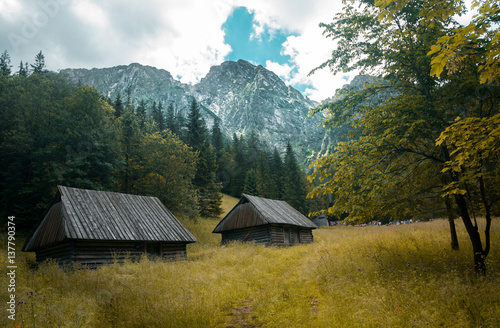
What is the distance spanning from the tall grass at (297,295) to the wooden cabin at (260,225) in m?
13.6

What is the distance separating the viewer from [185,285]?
9703mm

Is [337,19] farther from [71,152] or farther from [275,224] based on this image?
[71,152]

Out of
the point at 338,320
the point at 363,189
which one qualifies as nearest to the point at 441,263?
the point at 363,189

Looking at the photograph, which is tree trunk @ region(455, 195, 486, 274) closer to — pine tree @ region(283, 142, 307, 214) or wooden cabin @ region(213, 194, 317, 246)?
wooden cabin @ region(213, 194, 317, 246)

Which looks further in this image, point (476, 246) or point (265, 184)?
point (265, 184)

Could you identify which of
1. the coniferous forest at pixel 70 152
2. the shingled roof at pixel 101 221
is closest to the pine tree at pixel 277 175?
→ the coniferous forest at pixel 70 152

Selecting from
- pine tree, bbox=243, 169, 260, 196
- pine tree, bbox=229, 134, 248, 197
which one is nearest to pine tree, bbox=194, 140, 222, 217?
pine tree, bbox=243, 169, 260, 196

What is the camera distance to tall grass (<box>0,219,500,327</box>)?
21.6 ft

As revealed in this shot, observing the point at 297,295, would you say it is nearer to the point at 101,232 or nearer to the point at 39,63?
the point at 101,232

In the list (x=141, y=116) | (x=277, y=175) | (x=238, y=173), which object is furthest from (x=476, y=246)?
(x=141, y=116)

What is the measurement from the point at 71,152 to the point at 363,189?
30.8 m

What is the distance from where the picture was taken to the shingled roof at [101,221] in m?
15.9

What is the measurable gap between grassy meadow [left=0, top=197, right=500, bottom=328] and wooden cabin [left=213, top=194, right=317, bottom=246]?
1368 centimetres

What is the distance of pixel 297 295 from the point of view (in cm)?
926
